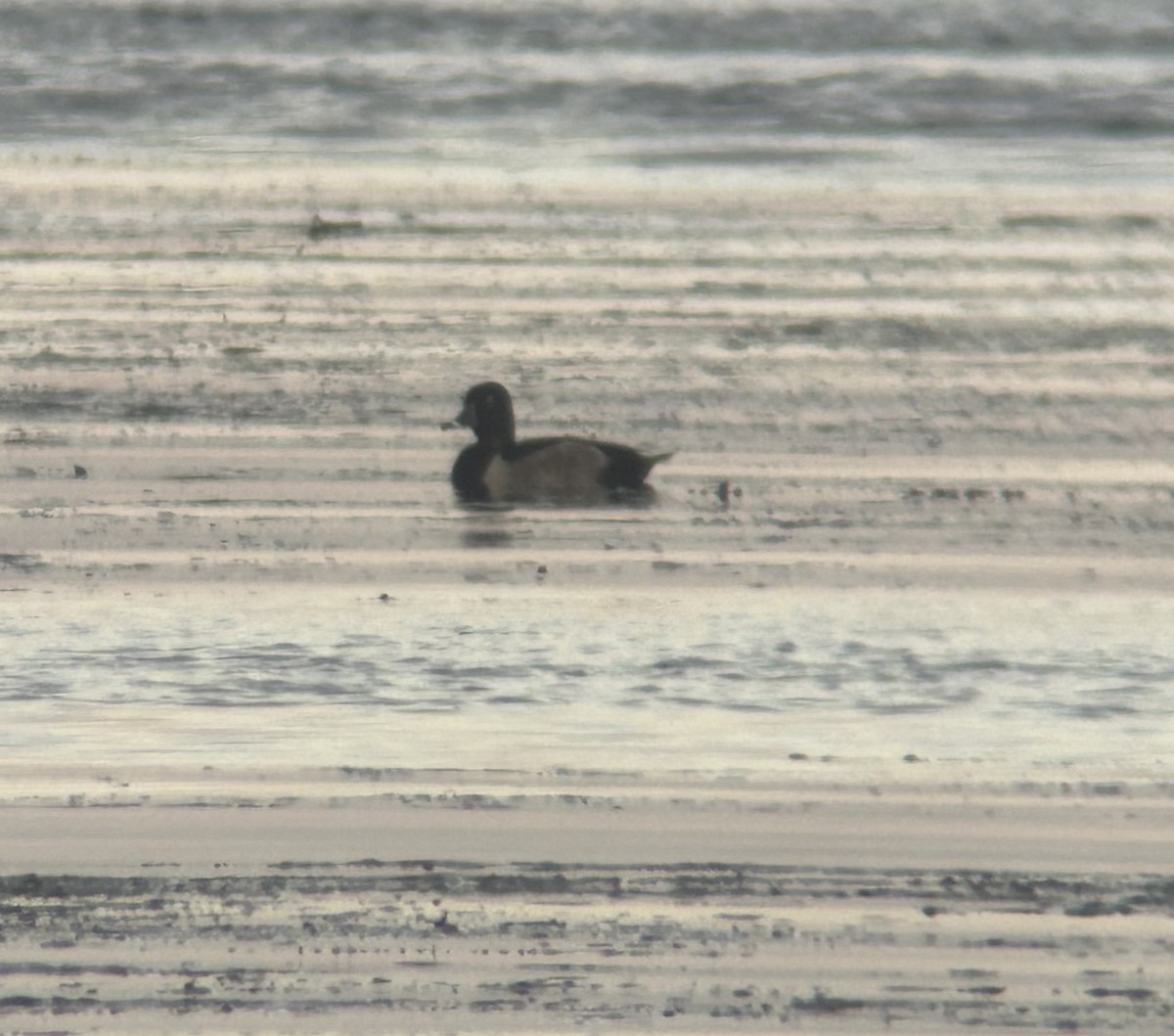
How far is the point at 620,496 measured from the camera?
1245 centimetres

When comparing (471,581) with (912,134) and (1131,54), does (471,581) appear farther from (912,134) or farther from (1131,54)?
(1131,54)

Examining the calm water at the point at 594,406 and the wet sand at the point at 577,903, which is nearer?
the wet sand at the point at 577,903

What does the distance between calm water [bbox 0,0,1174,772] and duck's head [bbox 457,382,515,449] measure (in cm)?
31

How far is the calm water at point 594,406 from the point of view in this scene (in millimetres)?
8789

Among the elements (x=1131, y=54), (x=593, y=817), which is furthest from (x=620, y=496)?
(x=1131, y=54)

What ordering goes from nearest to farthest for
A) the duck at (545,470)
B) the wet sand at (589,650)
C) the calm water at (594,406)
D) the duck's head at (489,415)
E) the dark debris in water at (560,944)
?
the dark debris in water at (560,944), the wet sand at (589,650), the calm water at (594,406), the duck at (545,470), the duck's head at (489,415)

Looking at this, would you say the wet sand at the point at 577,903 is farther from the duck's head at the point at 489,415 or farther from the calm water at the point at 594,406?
the duck's head at the point at 489,415

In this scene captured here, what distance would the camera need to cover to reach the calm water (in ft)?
28.8

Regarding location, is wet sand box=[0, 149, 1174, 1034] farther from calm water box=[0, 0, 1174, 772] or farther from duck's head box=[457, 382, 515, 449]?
duck's head box=[457, 382, 515, 449]

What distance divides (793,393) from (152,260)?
5.93 metres

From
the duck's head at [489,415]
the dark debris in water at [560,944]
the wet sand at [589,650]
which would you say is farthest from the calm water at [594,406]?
the dark debris in water at [560,944]

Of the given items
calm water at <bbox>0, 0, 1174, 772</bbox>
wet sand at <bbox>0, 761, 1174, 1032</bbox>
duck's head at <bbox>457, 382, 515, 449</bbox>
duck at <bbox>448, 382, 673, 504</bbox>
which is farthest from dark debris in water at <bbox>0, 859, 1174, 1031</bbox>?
duck's head at <bbox>457, 382, 515, 449</bbox>

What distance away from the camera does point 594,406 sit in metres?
14.8

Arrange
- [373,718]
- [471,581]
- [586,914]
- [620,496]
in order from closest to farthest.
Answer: [586,914] → [373,718] → [471,581] → [620,496]
